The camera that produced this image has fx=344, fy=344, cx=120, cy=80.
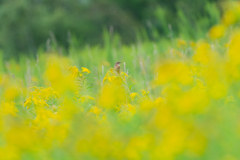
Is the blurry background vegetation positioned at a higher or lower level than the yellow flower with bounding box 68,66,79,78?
higher

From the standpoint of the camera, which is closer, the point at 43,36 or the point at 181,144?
the point at 181,144

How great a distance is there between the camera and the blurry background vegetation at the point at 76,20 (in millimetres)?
13539

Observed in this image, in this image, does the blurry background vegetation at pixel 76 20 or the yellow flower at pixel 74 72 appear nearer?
the yellow flower at pixel 74 72

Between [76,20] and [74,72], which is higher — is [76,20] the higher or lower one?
the higher one

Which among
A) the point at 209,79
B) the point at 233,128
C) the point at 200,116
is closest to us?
the point at 233,128

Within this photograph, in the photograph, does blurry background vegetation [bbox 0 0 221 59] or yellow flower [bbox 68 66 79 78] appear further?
blurry background vegetation [bbox 0 0 221 59]

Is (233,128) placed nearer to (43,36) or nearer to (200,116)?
(200,116)

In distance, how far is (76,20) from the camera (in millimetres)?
16750

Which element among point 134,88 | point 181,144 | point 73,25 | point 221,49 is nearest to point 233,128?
point 181,144

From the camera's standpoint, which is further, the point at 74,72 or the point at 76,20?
the point at 76,20

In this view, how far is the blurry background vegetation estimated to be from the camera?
44.4 feet

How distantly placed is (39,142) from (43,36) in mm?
14558

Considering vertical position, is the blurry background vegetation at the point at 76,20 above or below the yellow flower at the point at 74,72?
above

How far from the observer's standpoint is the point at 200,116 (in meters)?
1.33
